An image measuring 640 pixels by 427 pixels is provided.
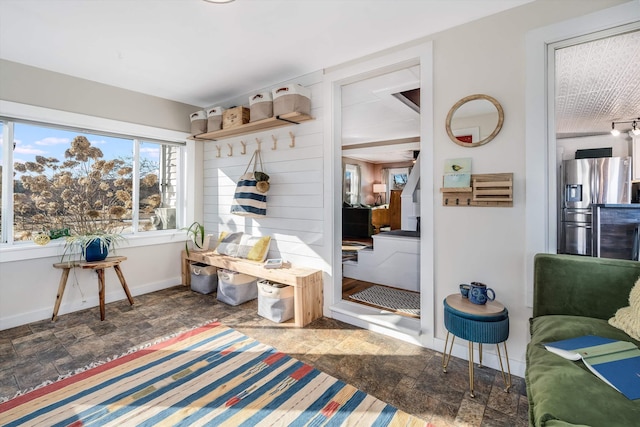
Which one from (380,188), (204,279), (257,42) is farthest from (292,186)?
(380,188)

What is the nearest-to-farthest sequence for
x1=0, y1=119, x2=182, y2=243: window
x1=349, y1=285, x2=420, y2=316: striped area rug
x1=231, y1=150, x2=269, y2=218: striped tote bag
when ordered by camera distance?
1. x1=0, y1=119, x2=182, y2=243: window
2. x1=349, y1=285, x2=420, y2=316: striped area rug
3. x1=231, y1=150, x2=269, y2=218: striped tote bag

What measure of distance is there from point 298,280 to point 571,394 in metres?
2.08

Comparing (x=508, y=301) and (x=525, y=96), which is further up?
(x=525, y=96)

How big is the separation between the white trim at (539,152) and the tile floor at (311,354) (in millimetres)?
740

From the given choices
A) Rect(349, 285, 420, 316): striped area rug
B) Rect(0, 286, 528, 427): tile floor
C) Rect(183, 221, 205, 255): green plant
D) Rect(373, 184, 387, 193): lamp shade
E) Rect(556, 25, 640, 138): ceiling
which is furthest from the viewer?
Rect(373, 184, 387, 193): lamp shade

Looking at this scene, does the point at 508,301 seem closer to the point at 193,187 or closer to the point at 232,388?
the point at 232,388

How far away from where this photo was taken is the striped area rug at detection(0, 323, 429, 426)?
1.66m

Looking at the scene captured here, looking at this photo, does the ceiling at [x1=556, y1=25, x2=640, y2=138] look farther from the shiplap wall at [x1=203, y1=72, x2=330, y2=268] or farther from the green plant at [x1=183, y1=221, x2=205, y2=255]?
the green plant at [x1=183, y1=221, x2=205, y2=255]

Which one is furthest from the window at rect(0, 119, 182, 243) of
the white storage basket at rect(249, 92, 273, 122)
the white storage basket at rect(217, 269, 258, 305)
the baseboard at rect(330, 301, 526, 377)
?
the baseboard at rect(330, 301, 526, 377)

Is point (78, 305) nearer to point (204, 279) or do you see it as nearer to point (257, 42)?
point (204, 279)

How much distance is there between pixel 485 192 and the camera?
83.7 inches

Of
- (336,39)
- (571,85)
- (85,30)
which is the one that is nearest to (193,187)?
(85,30)

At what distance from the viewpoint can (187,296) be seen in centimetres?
372

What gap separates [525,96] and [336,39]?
58.0 inches
